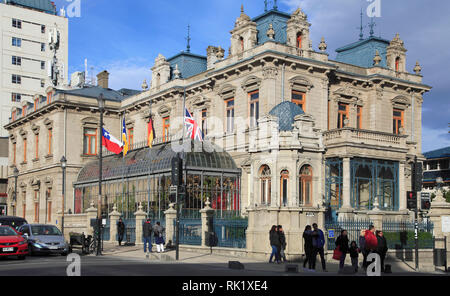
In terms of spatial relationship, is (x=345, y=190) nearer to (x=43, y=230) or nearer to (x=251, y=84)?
(x=251, y=84)

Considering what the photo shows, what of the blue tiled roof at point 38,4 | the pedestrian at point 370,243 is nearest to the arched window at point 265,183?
the pedestrian at point 370,243

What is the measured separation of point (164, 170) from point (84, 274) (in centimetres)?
2052

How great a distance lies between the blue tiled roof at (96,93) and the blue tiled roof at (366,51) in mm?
21024

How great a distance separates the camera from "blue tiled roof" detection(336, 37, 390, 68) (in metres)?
43.7

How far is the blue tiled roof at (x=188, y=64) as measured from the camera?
1869 inches

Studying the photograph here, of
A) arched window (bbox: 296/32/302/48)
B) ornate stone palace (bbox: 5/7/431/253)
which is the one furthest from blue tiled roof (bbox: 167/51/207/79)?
arched window (bbox: 296/32/302/48)

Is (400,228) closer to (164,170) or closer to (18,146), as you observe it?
(164,170)

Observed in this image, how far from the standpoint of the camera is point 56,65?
79.7 meters

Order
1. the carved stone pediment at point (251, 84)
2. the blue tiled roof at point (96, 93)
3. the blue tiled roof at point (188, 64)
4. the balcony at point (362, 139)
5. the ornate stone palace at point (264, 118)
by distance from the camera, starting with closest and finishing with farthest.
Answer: the balcony at point (362, 139)
the ornate stone palace at point (264, 118)
the carved stone pediment at point (251, 84)
the blue tiled roof at point (188, 64)
the blue tiled roof at point (96, 93)

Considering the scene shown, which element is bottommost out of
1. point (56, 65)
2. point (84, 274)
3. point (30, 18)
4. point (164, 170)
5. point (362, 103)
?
point (84, 274)

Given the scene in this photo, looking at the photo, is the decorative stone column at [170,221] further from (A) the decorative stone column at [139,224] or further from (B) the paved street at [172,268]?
(B) the paved street at [172,268]

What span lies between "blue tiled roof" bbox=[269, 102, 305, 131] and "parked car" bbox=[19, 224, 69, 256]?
1088 cm
